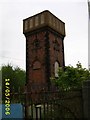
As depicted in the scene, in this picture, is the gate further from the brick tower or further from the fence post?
the brick tower

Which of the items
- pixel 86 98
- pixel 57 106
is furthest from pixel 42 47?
pixel 86 98

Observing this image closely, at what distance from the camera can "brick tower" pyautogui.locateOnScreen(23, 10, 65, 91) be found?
30.0 metres

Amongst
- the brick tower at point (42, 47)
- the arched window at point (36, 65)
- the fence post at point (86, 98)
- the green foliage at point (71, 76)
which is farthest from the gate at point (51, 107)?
the arched window at point (36, 65)

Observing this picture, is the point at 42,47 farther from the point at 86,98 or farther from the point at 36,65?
the point at 86,98

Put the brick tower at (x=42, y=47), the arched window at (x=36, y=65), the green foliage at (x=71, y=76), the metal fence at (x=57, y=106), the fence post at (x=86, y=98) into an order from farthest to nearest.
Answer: the arched window at (x=36, y=65) → the brick tower at (x=42, y=47) → the green foliage at (x=71, y=76) → the metal fence at (x=57, y=106) → the fence post at (x=86, y=98)

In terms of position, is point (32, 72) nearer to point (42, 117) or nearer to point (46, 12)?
point (46, 12)

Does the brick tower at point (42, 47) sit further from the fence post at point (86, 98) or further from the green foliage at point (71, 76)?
the fence post at point (86, 98)

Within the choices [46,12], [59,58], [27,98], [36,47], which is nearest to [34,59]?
[36,47]

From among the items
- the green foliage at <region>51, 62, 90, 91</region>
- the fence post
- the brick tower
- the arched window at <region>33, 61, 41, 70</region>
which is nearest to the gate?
the fence post

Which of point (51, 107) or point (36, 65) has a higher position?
point (36, 65)

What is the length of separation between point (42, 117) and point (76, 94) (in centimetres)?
152

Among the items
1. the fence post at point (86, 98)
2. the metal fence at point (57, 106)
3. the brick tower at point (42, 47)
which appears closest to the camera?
the fence post at point (86, 98)

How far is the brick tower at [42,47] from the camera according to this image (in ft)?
98.4

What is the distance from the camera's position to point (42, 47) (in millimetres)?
30812
